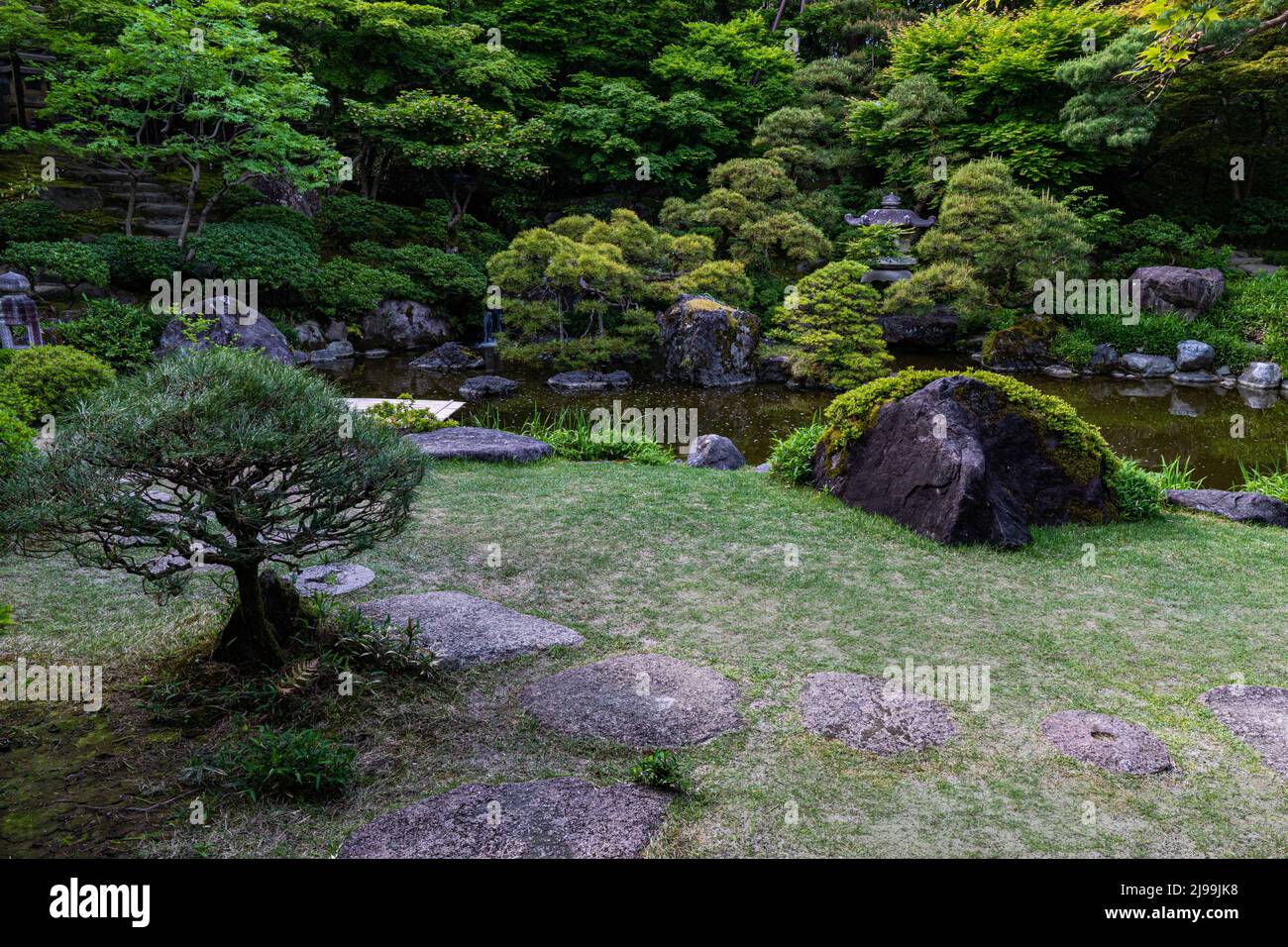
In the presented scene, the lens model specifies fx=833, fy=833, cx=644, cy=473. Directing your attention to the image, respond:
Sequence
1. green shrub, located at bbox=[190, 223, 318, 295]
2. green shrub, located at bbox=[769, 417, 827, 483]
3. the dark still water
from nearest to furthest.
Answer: green shrub, located at bbox=[769, 417, 827, 483] < the dark still water < green shrub, located at bbox=[190, 223, 318, 295]

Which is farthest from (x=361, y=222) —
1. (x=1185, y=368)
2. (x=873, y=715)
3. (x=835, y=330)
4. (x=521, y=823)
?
(x=521, y=823)

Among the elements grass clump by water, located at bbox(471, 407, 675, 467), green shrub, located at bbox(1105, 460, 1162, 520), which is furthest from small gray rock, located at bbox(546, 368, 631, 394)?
green shrub, located at bbox(1105, 460, 1162, 520)

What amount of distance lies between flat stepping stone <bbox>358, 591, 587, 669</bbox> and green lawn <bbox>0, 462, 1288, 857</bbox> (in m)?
0.17

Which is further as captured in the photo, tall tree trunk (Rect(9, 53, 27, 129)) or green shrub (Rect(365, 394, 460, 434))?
tall tree trunk (Rect(9, 53, 27, 129))

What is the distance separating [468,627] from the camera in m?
4.54

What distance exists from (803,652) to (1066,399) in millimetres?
12208

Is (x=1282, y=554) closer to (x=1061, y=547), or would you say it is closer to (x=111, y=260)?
(x=1061, y=547)

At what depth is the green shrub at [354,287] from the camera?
16.9 meters

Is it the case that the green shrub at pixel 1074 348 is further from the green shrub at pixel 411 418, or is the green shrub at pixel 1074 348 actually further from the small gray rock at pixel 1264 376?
the green shrub at pixel 411 418

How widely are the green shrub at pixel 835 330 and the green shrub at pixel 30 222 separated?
12759mm

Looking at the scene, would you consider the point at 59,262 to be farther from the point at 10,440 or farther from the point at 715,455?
the point at 715,455

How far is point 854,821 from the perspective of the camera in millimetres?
2977

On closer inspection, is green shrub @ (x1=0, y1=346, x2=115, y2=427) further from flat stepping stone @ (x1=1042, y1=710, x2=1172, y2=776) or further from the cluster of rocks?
the cluster of rocks

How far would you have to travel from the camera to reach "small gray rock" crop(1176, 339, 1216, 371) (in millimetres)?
16594
